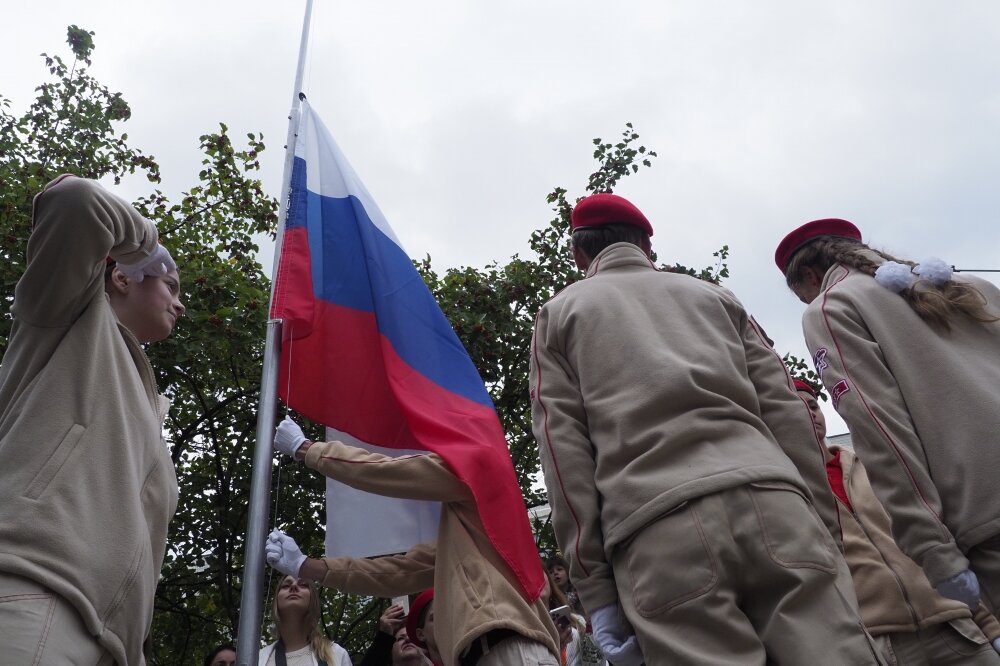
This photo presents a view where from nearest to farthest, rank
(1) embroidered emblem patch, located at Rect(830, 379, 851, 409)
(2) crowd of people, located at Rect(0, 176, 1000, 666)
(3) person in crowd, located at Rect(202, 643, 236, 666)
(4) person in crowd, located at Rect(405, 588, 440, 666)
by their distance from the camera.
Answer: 1. (2) crowd of people, located at Rect(0, 176, 1000, 666)
2. (1) embroidered emblem patch, located at Rect(830, 379, 851, 409)
3. (4) person in crowd, located at Rect(405, 588, 440, 666)
4. (3) person in crowd, located at Rect(202, 643, 236, 666)

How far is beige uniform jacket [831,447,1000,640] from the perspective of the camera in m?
3.48

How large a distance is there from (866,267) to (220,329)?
17.1ft

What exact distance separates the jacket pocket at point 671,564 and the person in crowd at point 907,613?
121cm

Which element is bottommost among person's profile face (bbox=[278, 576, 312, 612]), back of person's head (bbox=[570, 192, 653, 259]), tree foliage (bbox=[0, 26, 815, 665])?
person's profile face (bbox=[278, 576, 312, 612])

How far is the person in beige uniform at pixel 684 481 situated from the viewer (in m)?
2.31

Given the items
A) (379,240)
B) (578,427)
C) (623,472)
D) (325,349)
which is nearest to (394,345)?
(325,349)

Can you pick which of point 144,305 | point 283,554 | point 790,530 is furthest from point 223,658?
point 790,530

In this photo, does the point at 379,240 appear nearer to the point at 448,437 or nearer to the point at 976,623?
the point at 448,437

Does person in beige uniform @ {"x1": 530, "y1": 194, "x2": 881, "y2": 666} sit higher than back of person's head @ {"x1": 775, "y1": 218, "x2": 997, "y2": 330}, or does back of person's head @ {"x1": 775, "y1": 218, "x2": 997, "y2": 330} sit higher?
back of person's head @ {"x1": 775, "y1": 218, "x2": 997, "y2": 330}

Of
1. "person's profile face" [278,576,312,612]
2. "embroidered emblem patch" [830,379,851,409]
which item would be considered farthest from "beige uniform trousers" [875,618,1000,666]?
"person's profile face" [278,576,312,612]

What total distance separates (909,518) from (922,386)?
0.48 metres

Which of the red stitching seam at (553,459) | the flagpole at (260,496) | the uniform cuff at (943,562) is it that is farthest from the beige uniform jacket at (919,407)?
the flagpole at (260,496)

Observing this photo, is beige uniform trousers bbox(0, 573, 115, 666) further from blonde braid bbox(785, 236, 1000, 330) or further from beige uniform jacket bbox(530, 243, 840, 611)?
blonde braid bbox(785, 236, 1000, 330)

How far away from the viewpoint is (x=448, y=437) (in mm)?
4273
